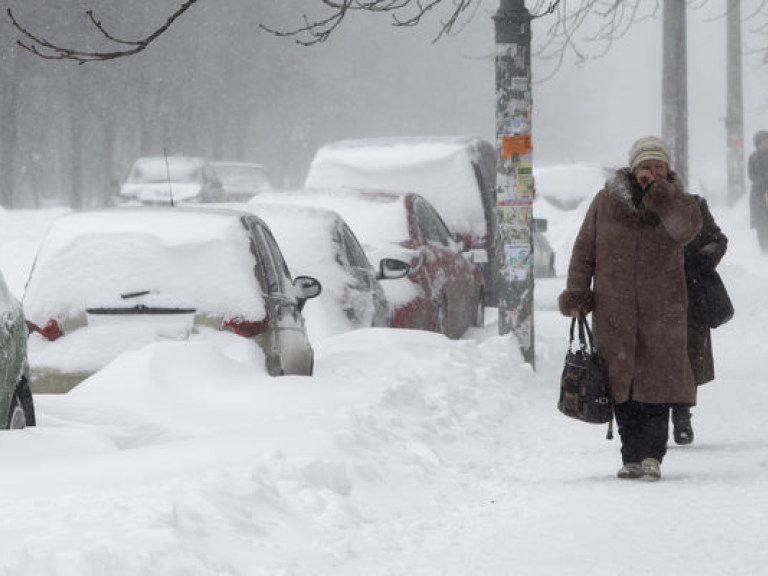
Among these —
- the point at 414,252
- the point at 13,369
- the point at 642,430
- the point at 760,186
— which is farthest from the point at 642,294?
the point at 760,186

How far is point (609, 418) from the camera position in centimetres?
754

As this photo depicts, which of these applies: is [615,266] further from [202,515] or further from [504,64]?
[504,64]

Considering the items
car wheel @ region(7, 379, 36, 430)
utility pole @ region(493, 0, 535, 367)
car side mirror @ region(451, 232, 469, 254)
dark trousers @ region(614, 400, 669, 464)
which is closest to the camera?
car wheel @ region(7, 379, 36, 430)

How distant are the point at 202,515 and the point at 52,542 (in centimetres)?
76

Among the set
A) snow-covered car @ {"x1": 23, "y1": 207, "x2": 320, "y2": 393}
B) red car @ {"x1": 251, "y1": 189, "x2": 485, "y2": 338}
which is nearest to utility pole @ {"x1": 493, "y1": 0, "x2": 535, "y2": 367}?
red car @ {"x1": 251, "y1": 189, "x2": 485, "y2": 338}

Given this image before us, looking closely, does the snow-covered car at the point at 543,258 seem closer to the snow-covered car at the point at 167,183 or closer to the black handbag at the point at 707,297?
the snow-covered car at the point at 167,183

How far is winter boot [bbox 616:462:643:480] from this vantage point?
737cm

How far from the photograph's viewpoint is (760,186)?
24219 millimetres

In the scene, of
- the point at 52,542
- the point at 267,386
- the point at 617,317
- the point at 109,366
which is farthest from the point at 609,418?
the point at 52,542

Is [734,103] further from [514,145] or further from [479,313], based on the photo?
[514,145]

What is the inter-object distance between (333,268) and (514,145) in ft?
5.42

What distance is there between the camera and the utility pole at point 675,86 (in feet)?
63.8

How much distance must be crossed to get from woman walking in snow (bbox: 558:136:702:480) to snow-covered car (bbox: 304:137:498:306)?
28.3 ft

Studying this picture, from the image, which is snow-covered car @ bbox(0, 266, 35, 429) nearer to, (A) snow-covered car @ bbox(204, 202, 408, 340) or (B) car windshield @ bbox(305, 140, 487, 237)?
(A) snow-covered car @ bbox(204, 202, 408, 340)
